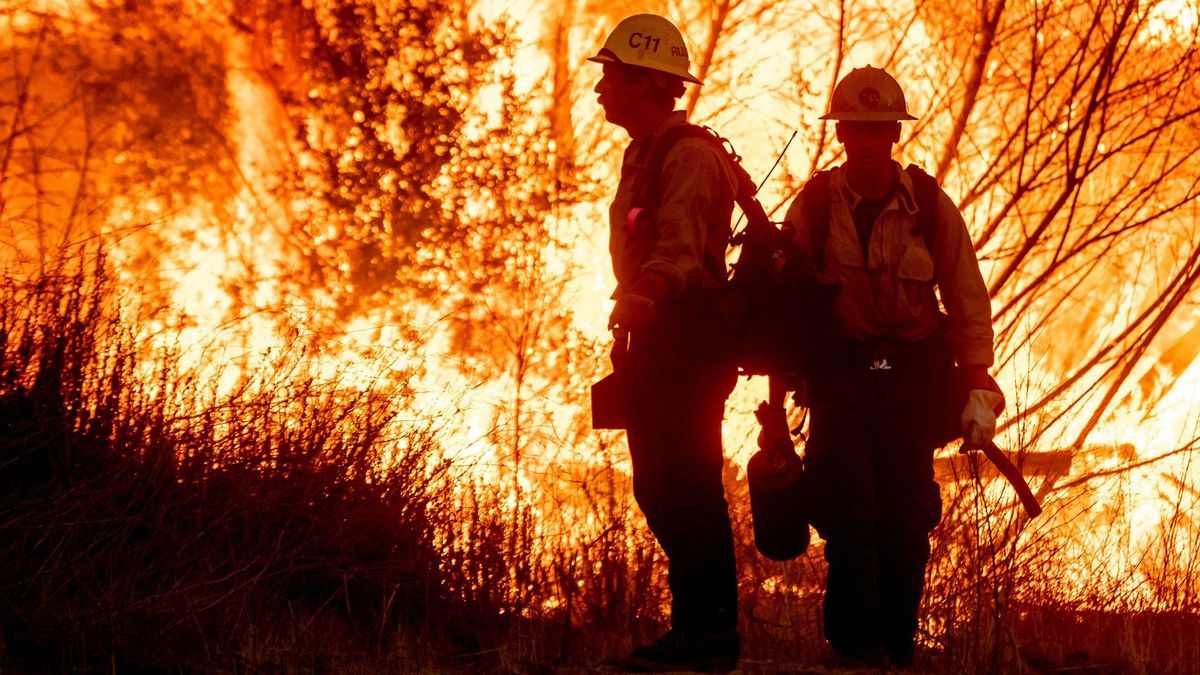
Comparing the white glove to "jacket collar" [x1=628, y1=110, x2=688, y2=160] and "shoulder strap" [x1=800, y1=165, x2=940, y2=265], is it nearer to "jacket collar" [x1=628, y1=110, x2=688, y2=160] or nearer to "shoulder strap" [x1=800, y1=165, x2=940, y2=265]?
"shoulder strap" [x1=800, y1=165, x2=940, y2=265]

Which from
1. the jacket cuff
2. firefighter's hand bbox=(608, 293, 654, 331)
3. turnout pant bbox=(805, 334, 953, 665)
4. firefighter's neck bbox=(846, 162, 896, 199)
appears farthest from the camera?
firefighter's neck bbox=(846, 162, 896, 199)

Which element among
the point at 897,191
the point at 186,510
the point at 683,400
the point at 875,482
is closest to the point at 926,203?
the point at 897,191

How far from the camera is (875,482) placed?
525 centimetres

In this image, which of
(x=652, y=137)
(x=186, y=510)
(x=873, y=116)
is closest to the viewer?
(x=652, y=137)

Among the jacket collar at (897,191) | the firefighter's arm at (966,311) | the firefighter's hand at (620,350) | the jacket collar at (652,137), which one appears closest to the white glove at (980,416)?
the firefighter's arm at (966,311)

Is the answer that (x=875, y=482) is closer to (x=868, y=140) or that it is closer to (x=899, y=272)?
(x=899, y=272)

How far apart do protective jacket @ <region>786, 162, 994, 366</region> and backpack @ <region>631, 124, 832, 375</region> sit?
12cm

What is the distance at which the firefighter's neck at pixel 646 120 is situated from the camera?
5.04 metres

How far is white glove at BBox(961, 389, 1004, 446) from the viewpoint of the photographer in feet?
16.9

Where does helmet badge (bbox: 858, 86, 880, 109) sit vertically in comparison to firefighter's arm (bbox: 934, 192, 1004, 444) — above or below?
above

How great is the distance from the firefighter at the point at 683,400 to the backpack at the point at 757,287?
3 cm

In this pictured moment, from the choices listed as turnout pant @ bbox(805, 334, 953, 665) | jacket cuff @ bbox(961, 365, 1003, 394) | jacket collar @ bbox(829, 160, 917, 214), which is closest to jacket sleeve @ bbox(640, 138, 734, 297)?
jacket collar @ bbox(829, 160, 917, 214)

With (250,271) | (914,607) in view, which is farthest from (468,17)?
(914,607)

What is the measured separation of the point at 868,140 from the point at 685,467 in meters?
1.36
